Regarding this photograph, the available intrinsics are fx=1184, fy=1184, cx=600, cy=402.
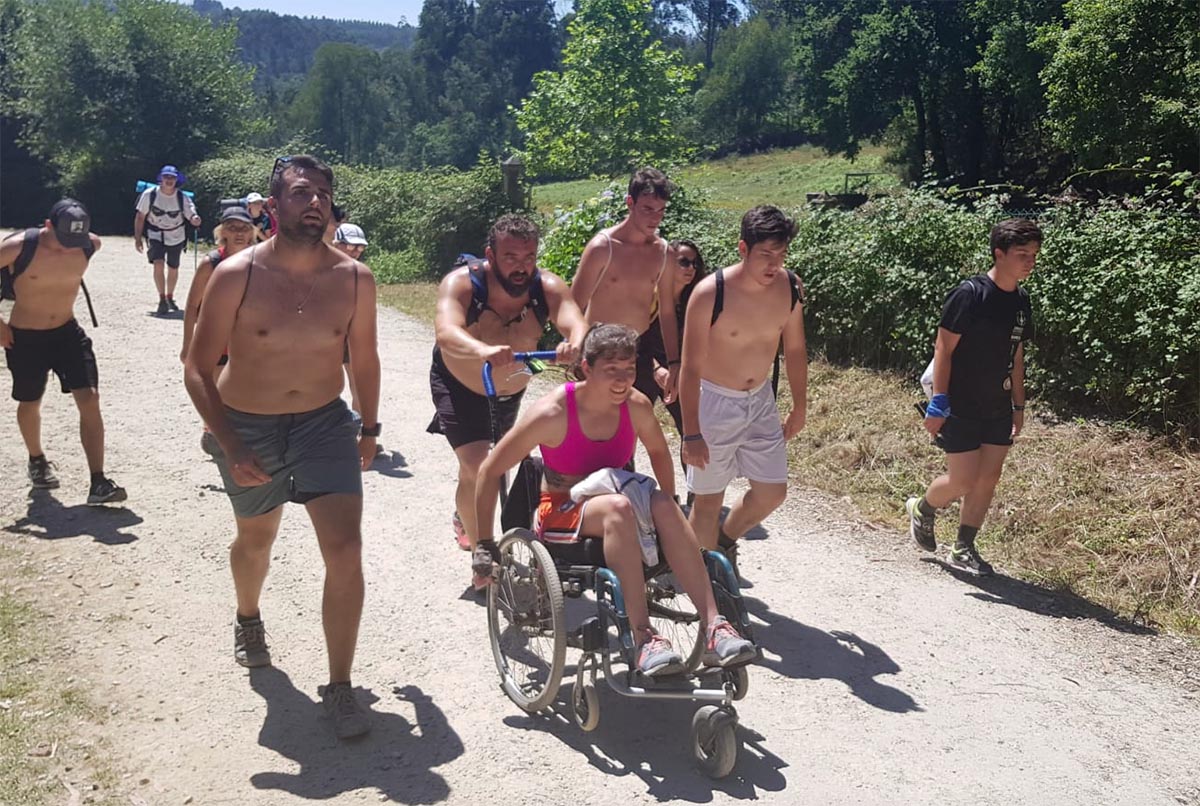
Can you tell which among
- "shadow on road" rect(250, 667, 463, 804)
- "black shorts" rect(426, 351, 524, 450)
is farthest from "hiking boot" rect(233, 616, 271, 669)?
"black shorts" rect(426, 351, 524, 450)

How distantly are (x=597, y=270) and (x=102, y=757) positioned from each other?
360 centimetres

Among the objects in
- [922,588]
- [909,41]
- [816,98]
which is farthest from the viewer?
[816,98]

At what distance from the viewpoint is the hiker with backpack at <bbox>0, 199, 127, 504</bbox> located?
7266mm

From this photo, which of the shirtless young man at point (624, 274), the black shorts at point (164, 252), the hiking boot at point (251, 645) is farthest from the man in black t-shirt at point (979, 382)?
the black shorts at point (164, 252)

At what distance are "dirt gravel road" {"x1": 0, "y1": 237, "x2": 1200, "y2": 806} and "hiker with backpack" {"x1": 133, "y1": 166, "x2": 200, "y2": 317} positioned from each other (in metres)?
7.94

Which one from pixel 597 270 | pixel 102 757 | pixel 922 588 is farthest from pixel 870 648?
pixel 102 757

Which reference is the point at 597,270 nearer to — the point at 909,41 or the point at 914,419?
the point at 914,419

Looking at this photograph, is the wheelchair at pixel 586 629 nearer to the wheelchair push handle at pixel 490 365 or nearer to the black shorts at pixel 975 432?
the wheelchair push handle at pixel 490 365

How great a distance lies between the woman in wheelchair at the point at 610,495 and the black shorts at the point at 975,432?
2.34 meters

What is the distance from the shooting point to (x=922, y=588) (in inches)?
251

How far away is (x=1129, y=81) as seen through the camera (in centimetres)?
2486

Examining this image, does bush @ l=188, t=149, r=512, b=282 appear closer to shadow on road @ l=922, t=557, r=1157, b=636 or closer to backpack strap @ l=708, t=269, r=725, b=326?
shadow on road @ l=922, t=557, r=1157, b=636

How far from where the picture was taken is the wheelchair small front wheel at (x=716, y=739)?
416cm

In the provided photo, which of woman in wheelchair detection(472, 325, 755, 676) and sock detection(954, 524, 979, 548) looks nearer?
woman in wheelchair detection(472, 325, 755, 676)
